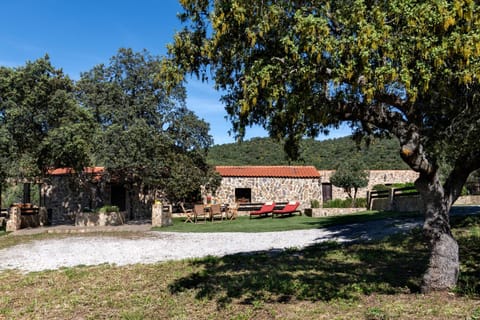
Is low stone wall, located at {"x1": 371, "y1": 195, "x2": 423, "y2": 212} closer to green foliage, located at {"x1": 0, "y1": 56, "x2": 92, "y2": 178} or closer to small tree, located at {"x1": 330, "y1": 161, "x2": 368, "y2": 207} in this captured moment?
small tree, located at {"x1": 330, "y1": 161, "x2": 368, "y2": 207}

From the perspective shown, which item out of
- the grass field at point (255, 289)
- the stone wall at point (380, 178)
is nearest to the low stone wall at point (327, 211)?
the stone wall at point (380, 178)

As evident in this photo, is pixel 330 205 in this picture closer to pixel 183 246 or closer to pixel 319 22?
pixel 183 246

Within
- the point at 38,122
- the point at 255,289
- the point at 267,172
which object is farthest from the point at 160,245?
the point at 267,172

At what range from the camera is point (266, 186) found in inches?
1033

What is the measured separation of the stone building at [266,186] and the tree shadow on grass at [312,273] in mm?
16240

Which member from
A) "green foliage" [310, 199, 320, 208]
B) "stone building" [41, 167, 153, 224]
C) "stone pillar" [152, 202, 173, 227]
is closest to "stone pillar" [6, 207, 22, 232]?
"stone pillar" [152, 202, 173, 227]

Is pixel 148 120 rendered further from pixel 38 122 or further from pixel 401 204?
pixel 401 204

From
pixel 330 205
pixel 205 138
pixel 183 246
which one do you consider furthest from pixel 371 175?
pixel 183 246

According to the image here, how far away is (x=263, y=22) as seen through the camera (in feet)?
16.2

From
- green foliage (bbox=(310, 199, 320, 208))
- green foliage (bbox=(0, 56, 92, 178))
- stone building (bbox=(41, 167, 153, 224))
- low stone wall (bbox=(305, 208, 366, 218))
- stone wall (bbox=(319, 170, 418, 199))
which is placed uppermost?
green foliage (bbox=(0, 56, 92, 178))

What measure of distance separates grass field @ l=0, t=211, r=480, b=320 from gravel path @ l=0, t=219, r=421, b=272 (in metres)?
1.06

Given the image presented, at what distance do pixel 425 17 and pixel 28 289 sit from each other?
678cm

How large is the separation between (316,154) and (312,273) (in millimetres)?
37890

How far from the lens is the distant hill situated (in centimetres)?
3956
